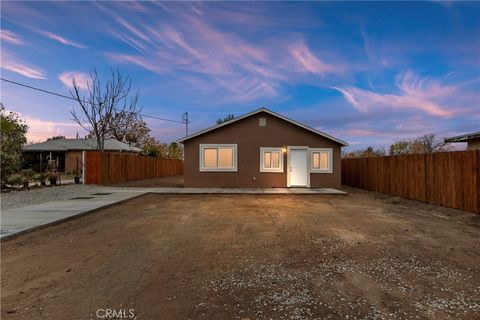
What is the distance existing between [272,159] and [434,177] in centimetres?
876

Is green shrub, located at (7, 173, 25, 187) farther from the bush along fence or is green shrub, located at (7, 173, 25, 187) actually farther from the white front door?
the bush along fence

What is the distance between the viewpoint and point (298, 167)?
60.4 ft

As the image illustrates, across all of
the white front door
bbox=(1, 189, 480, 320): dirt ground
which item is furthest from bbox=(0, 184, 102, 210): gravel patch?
the white front door

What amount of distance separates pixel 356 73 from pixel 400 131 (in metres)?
14.2

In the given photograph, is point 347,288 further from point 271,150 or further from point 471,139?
point 271,150

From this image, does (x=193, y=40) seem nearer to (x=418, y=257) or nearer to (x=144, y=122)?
(x=418, y=257)

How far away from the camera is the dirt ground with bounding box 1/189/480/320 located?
3322 mm

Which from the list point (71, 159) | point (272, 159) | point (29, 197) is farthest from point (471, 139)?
point (71, 159)

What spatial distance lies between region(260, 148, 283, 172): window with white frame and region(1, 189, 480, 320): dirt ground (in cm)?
988

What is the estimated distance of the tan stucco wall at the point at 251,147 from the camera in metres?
18.3

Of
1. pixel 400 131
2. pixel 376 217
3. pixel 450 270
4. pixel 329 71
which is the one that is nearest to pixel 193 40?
pixel 329 71

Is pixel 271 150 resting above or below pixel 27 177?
above

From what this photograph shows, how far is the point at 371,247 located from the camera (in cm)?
577

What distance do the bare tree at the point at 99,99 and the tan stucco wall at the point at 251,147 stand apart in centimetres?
1089
